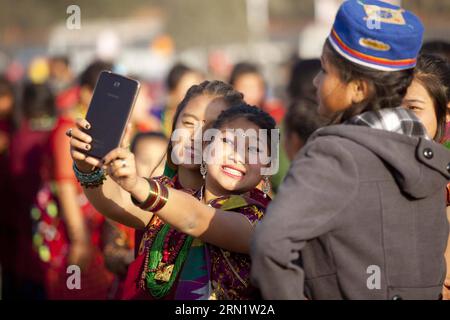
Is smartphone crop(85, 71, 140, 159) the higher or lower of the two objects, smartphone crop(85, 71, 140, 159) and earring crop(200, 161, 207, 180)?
the higher

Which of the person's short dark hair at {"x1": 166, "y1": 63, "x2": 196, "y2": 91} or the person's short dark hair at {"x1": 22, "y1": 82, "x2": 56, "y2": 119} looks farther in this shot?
the person's short dark hair at {"x1": 166, "y1": 63, "x2": 196, "y2": 91}

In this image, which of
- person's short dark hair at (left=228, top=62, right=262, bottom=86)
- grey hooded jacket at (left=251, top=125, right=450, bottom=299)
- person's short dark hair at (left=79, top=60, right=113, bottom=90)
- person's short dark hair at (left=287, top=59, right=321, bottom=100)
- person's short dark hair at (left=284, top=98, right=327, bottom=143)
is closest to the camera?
grey hooded jacket at (left=251, top=125, right=450, bottom=299)

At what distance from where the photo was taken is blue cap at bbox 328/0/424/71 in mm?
2834

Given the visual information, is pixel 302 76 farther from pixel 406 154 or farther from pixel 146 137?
pixel 406 154

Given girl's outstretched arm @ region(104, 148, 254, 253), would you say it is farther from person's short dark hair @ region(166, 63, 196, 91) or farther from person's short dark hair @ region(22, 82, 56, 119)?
person's short dark hair @ region(166, 63, 196, 91)

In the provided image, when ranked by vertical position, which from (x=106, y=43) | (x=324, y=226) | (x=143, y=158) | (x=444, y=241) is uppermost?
(x=324, y=226)

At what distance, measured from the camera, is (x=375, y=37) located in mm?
2832

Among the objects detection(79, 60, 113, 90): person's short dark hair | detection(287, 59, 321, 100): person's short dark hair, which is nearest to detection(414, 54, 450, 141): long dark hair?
detection(287, 59, 321, 100): person's short dark hair

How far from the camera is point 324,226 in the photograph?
2729mm

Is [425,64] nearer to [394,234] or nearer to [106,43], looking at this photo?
[394,234]

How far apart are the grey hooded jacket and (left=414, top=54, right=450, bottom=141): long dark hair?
66 centimetres

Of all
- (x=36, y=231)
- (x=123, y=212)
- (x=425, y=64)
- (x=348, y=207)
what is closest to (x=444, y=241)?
(x=348, y=207)

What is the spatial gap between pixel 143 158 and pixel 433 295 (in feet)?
10.6

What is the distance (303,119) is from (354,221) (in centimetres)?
270
